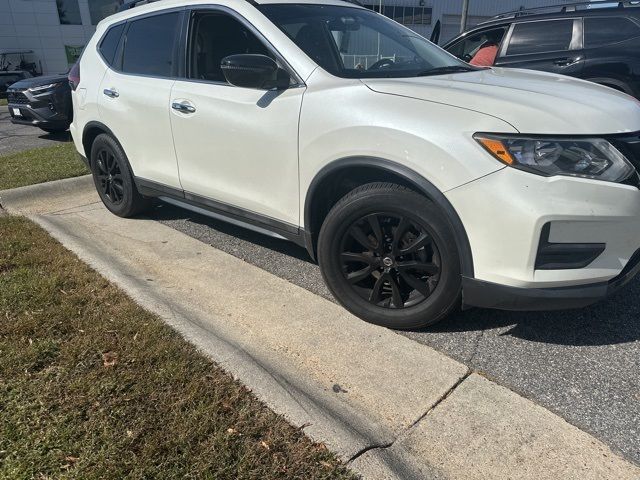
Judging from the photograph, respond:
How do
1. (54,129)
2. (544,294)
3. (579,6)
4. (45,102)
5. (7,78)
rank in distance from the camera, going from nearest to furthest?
1. (544,294)
2. (579,6)
3. (45,102)
4. (54,129)
5. (7,78)

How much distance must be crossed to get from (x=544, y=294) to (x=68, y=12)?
28.2 meters

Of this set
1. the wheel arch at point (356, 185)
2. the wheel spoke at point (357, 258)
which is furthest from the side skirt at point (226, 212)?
the wheel spoke at point (357, 258)

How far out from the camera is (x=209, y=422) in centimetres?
209

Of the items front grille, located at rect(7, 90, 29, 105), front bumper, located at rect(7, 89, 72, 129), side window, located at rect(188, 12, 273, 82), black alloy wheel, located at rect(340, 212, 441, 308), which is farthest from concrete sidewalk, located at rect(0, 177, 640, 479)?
front grille, located at rect(7, 90, 29, 105)

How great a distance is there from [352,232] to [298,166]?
51cm

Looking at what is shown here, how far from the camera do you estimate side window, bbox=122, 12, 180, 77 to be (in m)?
3.83

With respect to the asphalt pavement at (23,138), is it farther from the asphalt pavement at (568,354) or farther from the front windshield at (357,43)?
the asphalt pavement at (568,354)

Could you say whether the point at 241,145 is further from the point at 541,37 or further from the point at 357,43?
the point at 541,37

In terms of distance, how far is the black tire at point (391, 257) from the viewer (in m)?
2.57

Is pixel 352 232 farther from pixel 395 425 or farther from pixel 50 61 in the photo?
pixel 50 61

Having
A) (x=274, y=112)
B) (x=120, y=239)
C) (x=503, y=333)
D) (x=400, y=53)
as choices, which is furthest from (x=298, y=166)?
(x=120, y=239)

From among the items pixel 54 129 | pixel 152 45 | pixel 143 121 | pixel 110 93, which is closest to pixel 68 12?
pixel 54 129

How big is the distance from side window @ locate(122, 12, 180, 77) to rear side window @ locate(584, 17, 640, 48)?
490cm

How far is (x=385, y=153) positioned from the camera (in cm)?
258
